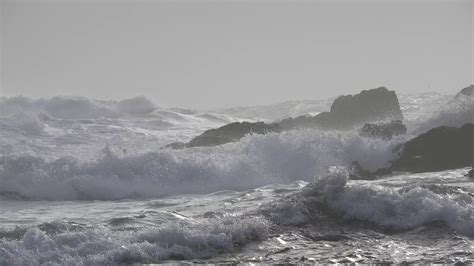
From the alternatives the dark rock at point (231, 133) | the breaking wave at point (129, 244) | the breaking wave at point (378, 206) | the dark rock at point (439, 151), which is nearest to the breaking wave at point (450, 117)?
the dark rock at point (439, 151)

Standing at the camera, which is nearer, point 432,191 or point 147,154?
point 432,191

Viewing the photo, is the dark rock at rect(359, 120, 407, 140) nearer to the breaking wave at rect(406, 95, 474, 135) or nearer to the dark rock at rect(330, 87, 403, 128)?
the breaking wave at rect(406, 95, 474, 135)

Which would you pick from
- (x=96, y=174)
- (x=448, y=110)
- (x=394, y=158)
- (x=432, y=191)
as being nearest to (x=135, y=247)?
(x=432, y=191)

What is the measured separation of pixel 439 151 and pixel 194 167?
5925 mm

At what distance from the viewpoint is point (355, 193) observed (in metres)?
10.6

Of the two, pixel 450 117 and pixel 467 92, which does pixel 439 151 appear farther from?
pixel 467 92

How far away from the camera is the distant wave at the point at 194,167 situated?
1527cm

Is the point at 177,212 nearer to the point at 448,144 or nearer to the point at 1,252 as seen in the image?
the point at 1,252

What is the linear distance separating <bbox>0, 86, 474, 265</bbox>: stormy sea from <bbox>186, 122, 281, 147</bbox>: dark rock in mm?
65

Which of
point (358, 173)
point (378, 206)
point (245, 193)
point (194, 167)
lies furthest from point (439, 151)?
point (378, 206)

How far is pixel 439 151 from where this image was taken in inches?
620

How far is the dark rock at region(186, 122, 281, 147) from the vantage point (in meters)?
20.8

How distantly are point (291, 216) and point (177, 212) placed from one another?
2.24 metres

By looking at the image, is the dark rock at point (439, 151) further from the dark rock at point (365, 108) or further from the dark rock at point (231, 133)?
the dark rock at point (365, 108)
